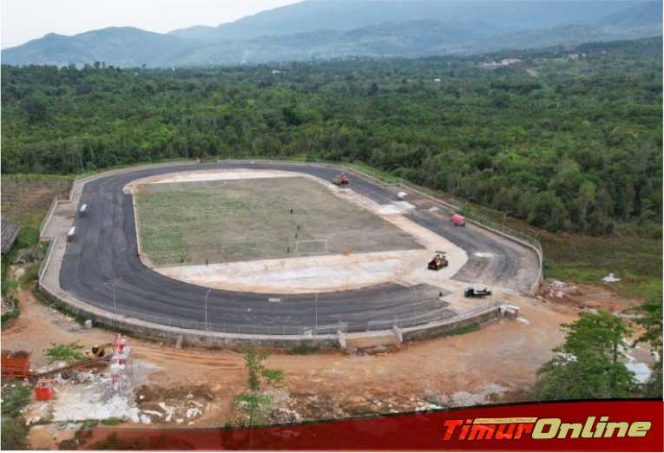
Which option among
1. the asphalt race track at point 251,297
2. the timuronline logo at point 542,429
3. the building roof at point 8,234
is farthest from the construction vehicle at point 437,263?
the building roof at point 8,234

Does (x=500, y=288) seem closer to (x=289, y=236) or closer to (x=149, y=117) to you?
(x=289, y=236)

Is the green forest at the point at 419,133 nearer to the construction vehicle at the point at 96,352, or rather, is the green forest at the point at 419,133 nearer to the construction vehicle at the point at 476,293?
the construction vehicle at the point at 476,293

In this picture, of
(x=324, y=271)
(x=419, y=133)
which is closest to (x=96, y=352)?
(x=324, y=271)

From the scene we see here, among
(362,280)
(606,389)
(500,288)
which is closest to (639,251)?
(500,288)

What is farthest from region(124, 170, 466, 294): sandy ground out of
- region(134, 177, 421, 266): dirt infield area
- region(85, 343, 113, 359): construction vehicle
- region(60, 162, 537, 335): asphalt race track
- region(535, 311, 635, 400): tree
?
region(535, 311, 635, 400): tree

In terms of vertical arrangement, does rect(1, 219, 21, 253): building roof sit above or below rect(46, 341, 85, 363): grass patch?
above

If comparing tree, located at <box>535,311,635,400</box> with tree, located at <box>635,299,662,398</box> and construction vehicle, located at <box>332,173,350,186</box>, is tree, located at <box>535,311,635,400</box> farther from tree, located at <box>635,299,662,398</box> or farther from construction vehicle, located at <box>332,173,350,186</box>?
construction vehicle, located at <box>332,173,350,186</box>
